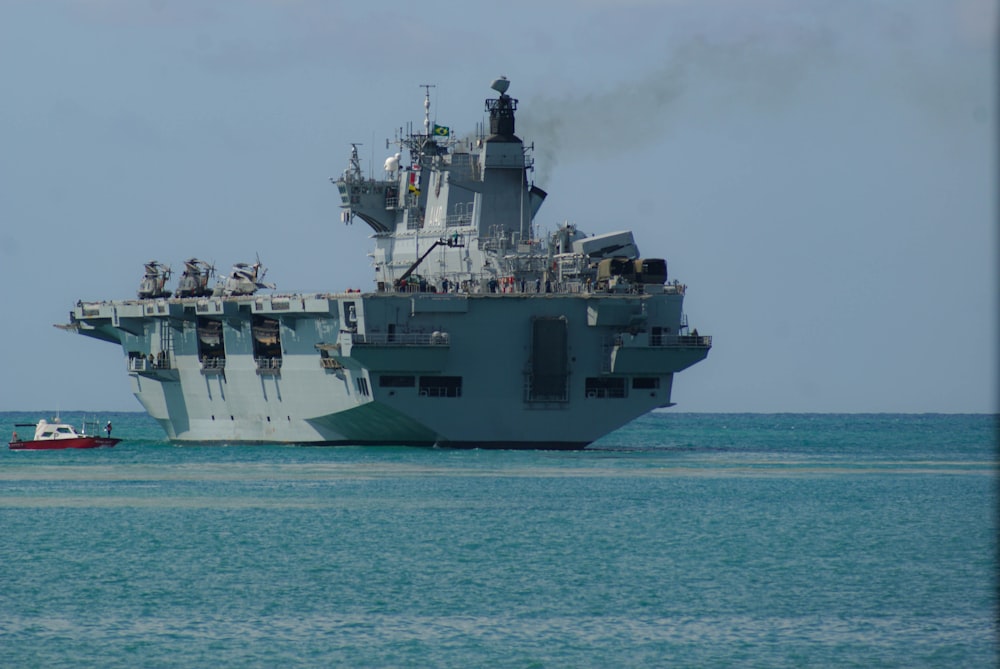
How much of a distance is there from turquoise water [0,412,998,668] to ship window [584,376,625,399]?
4605 millimetres

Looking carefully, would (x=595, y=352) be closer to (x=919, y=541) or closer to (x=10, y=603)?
(x=919, y=541)

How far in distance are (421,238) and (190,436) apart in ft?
42.1

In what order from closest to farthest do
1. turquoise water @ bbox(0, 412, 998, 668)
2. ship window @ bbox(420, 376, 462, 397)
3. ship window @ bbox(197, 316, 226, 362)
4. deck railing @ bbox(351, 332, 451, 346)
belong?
turquoise water @ bbox(0, 412, 998, 668), deck railing @ bbox(351, 332, 451, 346), ship window @ bbox(420, 376, 462, 397), ship window @ bbox(197, 316, 226, 362)

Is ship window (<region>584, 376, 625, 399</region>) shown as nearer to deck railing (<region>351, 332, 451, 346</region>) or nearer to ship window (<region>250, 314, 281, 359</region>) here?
deck railing (<region>351, 332, 451, 346</region>)

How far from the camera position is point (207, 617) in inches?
865

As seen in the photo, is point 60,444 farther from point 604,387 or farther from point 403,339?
point 604,387

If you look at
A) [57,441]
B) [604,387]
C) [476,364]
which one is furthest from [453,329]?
[57,441]

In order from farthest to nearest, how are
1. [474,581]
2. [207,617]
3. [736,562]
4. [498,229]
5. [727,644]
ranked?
[498,229] → [736,562] → [474,581] → [207,617] → [727,644]

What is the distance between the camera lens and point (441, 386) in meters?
47.5

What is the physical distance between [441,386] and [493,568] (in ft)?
70.5

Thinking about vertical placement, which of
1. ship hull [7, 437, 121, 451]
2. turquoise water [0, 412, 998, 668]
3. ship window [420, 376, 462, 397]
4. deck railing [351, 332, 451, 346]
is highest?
deck railing [351, 332, 451, 346]

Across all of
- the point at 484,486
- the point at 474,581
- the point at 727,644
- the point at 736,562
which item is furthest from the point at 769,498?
the point at 727,644

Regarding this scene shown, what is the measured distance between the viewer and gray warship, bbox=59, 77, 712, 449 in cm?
4706

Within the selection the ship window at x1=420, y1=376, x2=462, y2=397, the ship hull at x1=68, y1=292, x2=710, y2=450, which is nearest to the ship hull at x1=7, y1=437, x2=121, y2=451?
the ship hull at x1=68, y1=292, x2=710, y2=450
